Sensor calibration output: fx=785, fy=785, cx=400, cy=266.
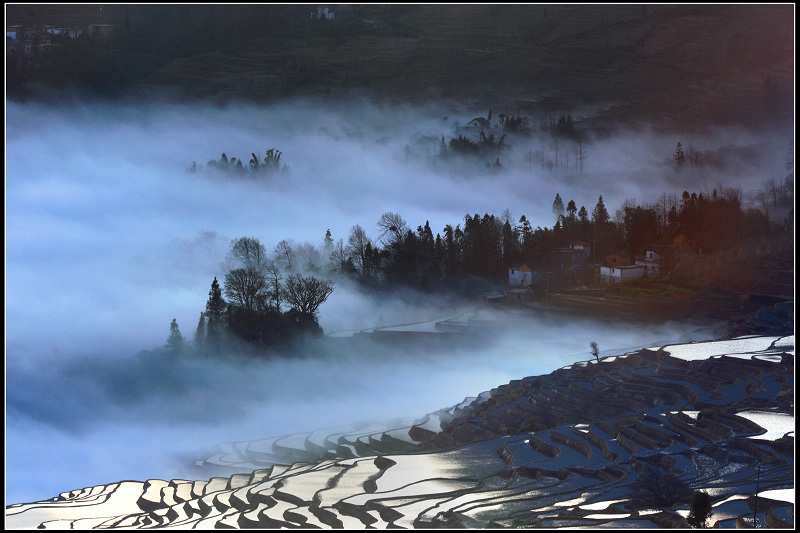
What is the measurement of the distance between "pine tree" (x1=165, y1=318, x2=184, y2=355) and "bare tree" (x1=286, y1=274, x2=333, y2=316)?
5.36 feet

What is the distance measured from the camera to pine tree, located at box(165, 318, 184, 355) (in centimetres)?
1055

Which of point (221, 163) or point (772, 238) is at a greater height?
point (221, 163)

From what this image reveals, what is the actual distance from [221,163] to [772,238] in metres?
8.86

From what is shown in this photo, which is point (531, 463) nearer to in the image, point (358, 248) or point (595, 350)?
point (595, 350)

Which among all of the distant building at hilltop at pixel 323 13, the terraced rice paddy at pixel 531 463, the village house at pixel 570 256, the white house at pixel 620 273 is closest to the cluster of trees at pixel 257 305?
the terraced rice paddy at pixel 531 463

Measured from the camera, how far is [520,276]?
40.6ft

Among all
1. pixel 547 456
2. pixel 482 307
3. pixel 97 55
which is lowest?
pixel 547 456

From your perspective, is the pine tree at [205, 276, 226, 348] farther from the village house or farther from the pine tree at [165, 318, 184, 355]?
the village house

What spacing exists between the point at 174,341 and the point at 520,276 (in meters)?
5.32

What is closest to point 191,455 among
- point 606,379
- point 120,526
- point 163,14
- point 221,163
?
point 120,526

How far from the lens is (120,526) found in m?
6.02

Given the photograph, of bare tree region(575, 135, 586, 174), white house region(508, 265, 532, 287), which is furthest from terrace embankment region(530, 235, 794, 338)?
bare tree region(575, 135, 586, 174)

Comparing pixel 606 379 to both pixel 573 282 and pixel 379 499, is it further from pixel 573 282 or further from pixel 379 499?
pixel 379 499

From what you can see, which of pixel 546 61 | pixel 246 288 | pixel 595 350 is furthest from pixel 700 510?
pixel 546 61
